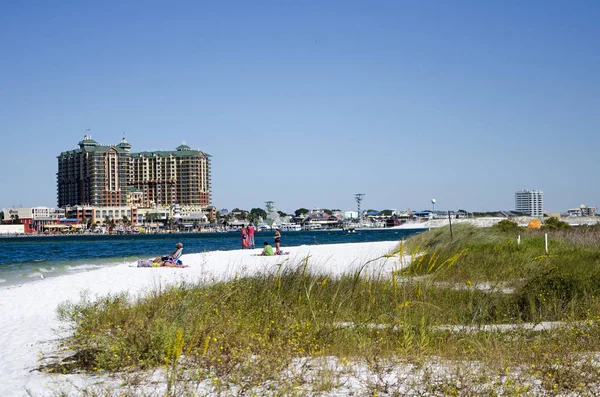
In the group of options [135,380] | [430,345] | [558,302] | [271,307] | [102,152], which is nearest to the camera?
[135,380]

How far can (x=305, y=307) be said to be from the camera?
7926 mm

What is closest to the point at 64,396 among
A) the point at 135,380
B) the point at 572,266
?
the point at 135,380

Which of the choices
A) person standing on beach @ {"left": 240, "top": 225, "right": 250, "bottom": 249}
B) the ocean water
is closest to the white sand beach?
the ocean water

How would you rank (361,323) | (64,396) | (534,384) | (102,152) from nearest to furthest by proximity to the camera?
(64,396)
(534,384)
(361,323)
(102,152)

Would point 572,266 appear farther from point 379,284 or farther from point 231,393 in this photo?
point 231,393

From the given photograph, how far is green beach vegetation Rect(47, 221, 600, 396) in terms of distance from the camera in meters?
5.23

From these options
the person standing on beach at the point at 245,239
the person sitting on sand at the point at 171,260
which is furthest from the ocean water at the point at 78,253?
the person standing on beach at the point at 245,239

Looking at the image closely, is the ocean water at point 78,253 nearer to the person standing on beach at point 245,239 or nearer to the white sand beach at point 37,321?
the white sand beach at point 37,321

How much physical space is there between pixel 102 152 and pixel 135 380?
643 ft

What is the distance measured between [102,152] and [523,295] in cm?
19377

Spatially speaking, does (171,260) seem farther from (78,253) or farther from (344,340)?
(78,253)

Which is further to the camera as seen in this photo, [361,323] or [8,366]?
[361,323]

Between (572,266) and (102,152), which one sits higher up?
(102,152)

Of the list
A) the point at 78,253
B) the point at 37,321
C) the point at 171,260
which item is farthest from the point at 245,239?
the point at 37,321
